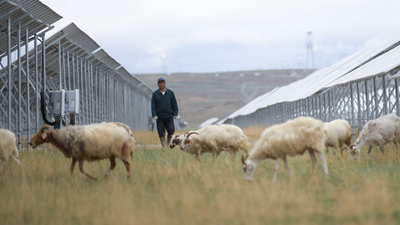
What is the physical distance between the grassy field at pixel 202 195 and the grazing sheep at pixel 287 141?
0.36 meters

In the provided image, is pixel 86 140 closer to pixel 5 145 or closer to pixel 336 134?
pixel 5 145

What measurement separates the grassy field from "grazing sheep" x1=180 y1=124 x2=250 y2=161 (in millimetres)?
1356

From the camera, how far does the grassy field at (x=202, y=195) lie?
5492 mm

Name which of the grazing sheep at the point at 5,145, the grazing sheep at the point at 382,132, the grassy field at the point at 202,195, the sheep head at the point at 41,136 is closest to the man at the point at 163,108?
the grassy field at the point at 202,195

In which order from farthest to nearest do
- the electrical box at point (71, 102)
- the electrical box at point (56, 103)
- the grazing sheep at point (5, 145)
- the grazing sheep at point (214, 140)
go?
the electrical box at point (71, 102) < the electrical box at point (56, 103) < the grazing sheep at point (214, 140) < the grazing sheep at point (5, 145)

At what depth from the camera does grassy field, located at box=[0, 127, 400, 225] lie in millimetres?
5492

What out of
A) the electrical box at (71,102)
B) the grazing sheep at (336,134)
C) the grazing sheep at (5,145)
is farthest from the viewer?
the electrical box at (71,102)

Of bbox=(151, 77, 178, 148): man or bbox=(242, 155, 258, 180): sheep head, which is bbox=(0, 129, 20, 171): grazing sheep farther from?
bbox=(151, 77, 178, 148): man

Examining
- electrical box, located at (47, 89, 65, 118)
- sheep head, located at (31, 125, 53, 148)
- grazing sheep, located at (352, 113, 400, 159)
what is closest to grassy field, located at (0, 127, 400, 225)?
sheep head, located at (31, 125, 53, 148)

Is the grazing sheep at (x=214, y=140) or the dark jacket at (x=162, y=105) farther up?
the dark jacket at (x=162, y=105)

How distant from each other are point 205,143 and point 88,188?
4.35 metres

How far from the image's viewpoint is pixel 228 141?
38.2ft

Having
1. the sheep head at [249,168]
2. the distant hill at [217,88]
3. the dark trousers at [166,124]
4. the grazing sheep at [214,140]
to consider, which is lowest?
the sheep head at [249,168]

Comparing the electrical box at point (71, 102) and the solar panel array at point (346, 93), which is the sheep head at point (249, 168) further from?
the electrical box at point (71, 102)
